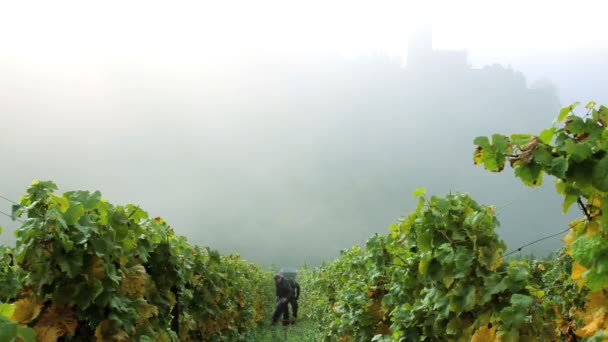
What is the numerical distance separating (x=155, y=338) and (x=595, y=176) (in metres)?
3.77

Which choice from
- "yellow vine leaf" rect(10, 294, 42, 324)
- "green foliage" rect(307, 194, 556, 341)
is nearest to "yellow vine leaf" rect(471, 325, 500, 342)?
"green foliage" rect(307, 194, 556, 341)

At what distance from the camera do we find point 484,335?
304cm

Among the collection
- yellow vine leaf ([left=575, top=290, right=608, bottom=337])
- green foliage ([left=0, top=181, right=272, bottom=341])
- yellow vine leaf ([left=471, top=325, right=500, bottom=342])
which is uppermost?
green foliage ([left=0, top=181, right=272, bottom=341])

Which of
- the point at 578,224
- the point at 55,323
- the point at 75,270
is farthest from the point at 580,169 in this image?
the point at 55,323

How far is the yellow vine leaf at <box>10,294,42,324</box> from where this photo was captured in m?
3.26

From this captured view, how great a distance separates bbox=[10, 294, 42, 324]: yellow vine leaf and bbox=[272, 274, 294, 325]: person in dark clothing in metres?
16.6

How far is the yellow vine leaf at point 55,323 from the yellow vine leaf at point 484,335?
8.29 ft

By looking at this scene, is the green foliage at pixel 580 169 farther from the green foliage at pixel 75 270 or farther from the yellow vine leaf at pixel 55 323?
the yellow vine leaf at pixel 55 323

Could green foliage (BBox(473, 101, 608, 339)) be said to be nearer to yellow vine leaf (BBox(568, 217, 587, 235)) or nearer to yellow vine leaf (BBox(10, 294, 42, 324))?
yellow vine leaf (BBox(568, 217, 587, 235))

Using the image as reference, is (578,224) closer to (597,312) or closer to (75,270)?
(597,312)

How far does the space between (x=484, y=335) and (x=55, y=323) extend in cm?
272

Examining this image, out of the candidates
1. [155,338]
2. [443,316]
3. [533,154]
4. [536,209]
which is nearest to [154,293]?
[155,338]

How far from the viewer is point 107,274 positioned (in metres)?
3.39

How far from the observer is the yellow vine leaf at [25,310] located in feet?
10.7
